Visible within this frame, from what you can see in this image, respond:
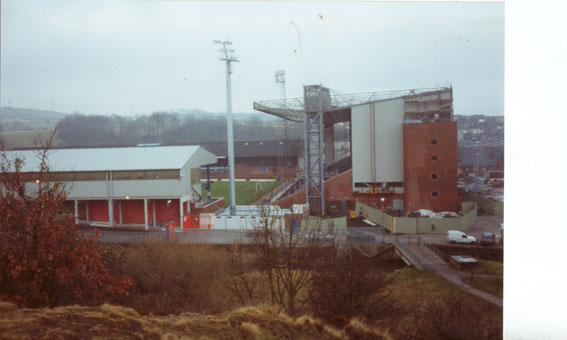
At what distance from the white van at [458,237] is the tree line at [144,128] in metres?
3.13

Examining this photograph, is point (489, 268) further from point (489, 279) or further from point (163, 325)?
point (163, 325)

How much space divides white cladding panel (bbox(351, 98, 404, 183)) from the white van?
1.08 metres

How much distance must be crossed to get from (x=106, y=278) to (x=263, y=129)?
8.87 feet

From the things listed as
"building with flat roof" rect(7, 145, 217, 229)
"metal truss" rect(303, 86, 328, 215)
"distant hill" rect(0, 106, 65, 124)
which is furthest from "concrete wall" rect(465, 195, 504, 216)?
"distant hill" rect(0, 106, 65, 124)

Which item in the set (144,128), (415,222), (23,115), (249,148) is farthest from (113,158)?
(415,222)

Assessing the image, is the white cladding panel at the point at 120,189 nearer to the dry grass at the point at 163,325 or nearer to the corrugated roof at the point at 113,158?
the corrugated roof at the point at 113,158

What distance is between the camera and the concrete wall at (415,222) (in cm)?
493

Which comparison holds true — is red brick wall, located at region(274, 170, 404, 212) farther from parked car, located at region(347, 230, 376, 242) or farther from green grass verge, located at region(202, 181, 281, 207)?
parked car, located at region(347, 230, 376, 242)

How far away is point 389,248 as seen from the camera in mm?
5438

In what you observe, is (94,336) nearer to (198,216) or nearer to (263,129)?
(198,216)

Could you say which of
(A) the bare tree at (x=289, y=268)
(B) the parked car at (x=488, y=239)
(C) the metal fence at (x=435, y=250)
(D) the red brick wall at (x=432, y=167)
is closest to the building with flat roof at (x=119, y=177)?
(A) the bare tree at (x=289, y=268)

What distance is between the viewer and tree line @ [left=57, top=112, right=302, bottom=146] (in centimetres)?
381

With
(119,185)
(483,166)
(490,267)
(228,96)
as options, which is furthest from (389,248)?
(119,185)

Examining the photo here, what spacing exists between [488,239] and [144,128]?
16.1 ft
